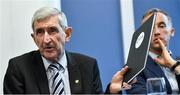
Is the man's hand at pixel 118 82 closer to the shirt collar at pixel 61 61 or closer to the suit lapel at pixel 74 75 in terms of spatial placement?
the suit lapel at pixel 74 75

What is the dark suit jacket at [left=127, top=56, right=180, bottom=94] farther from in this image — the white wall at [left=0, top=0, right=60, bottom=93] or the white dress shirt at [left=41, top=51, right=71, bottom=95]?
the white wall at [left=0, top=0, right=60, bottom=93]

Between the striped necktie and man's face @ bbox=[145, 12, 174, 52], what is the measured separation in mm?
716

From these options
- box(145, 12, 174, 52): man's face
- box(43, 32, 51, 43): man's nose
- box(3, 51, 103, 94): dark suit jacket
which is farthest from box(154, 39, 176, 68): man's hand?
box(43, 32, 51, 43): man's nose

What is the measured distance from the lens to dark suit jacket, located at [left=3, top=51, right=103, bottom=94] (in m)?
1.78

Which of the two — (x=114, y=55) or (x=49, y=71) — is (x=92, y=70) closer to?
(x=49, y=71)

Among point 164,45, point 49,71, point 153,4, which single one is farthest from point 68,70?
point 153,4

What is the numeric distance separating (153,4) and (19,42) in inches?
46.9

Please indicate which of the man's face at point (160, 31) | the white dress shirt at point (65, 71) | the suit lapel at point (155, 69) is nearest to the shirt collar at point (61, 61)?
the white dress shirt at point (65, 71)

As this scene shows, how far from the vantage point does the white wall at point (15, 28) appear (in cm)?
253

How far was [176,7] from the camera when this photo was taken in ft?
10.1

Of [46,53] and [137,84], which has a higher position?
[46,53]

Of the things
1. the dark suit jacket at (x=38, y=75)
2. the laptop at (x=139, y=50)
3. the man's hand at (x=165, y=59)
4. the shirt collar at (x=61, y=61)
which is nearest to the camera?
the laptop at (x=139, y=50)

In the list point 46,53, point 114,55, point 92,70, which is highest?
point 46,53

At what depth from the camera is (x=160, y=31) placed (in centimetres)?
233
